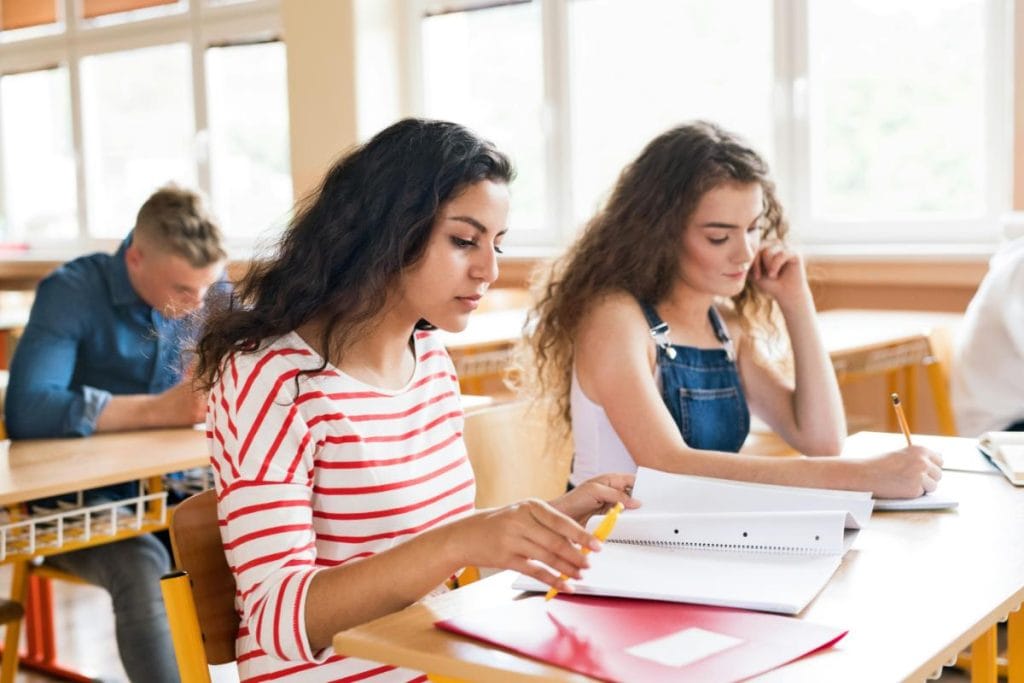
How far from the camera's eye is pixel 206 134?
646cm

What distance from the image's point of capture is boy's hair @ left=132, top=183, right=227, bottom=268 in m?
2.57

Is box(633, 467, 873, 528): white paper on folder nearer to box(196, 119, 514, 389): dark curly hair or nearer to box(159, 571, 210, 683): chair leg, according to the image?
box(196, 119, 514, 389): dark curly hair

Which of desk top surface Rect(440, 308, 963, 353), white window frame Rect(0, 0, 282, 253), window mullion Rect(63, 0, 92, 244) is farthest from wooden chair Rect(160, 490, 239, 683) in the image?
window mullion Rect(63, 0, 92, 244)

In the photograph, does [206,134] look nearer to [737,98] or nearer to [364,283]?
[737,98]

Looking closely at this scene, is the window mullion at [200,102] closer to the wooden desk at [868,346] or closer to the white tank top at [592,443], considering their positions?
the wooden desk at [868,346]

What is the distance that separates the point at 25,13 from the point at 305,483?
676 cm

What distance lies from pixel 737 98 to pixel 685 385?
2.88 m

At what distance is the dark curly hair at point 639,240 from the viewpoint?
6.56ft

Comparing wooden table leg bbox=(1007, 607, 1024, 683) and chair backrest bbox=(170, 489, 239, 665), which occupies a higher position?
chair backrest bbox=(170, 489, 239, 665)

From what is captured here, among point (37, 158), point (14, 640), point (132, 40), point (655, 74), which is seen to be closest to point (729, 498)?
point (14, 640)

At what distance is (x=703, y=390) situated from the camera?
6.70 feet

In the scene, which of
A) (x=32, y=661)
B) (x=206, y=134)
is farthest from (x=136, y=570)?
(x=206, y=134)

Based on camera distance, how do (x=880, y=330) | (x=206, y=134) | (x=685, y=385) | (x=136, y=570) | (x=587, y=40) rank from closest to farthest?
1. (x=685, y=385)
2. (x=136, y=570)
3. (x=880, y=330)
4. (x=587, y=40)
5. (x=206, y=134)

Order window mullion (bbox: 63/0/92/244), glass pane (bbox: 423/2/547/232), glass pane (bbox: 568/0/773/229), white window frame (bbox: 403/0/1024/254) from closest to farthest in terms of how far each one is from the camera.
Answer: white window frame (bbox: 403/0/1024/254) → glass pane (bbox: 568/0/773/229) → glass pane (bbox: 423/2/547/232) → window mullion (bbox: 63/0/92/244)
